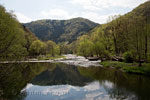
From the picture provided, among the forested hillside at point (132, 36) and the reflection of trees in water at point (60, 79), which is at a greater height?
the forested hillside at point (132, 36)

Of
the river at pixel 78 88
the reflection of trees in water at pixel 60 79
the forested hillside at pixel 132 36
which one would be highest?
the forested hillside at pixel 132 36

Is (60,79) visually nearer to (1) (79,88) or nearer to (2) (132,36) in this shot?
(1) (79,88)

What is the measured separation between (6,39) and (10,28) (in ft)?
8.62

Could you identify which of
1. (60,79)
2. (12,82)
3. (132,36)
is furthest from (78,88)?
(132,36)

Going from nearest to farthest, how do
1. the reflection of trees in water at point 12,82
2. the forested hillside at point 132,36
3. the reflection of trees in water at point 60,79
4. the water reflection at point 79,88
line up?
the water reflection at point 79,88
the reflection of trees in water at point 12,82
the reflection of trees in water at point 60,79
the forested hillside at point 132,36

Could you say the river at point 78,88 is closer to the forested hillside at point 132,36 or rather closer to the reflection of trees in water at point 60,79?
the reflection of trees in water at point 60,79

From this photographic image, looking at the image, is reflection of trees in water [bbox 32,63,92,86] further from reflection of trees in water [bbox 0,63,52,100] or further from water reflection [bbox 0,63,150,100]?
reflection of trees in water [bbox 0,63,52,100]

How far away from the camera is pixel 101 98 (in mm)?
Result: 16953

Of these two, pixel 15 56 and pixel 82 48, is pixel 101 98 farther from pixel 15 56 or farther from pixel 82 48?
pixel 82 48

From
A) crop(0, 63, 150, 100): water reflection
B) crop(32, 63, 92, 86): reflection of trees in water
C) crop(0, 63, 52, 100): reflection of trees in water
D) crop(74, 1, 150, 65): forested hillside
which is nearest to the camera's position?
crop(0, 63, 150, 100): water reflection

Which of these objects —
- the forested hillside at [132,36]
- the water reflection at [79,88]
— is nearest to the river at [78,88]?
the water reflection at [79,88]

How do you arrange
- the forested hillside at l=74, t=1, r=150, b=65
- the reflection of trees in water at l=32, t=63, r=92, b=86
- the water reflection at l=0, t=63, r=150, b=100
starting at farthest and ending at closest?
1. the forested hillside at l=74, t=1, r=150, b=65
2. the reflection of trees in water at l=32, t=63, r=92, b=86
3. the water reflection at l=0, t=63, r=150, b=100

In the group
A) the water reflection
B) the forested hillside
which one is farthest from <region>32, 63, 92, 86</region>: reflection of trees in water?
the forested hillside

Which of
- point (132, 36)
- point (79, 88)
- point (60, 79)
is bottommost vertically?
point (60, 79)
